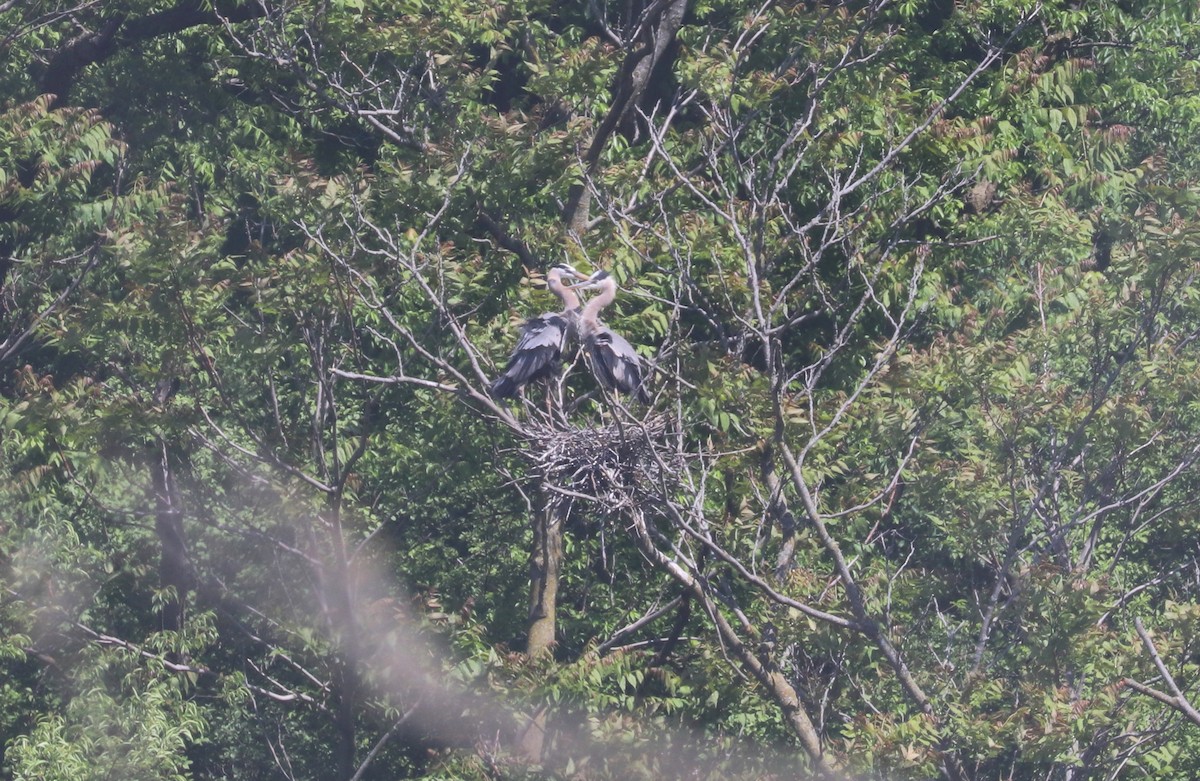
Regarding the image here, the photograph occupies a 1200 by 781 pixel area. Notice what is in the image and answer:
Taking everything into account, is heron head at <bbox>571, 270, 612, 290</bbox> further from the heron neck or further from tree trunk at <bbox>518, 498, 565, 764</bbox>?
tree trunk at <bbox>518, 498, 565, 764</bbox>

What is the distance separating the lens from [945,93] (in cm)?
1216

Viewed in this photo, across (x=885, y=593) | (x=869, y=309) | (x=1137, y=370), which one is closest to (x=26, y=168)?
(x=869, y=309)

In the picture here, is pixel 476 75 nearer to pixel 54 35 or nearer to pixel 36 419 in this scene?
pixel 36 419

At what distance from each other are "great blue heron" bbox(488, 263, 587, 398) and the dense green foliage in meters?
0.20

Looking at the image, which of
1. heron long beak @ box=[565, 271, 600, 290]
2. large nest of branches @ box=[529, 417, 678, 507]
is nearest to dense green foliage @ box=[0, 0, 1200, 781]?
large nest of branches @ box=[529, 417, 678, 507]

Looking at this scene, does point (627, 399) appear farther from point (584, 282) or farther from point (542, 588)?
point (542, 588)

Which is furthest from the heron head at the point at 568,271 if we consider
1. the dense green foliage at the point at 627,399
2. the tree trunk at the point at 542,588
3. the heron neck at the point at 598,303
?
the tree trunk at the point at 542,588

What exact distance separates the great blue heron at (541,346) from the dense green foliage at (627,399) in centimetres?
20

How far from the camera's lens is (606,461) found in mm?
8430

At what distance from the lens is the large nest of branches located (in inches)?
327

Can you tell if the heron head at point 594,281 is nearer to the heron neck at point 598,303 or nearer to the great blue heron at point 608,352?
the heron neck at point 598,303

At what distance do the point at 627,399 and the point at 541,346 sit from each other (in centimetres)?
66

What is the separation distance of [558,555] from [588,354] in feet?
7.22

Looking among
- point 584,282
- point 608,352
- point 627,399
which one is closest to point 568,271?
point 584,282
